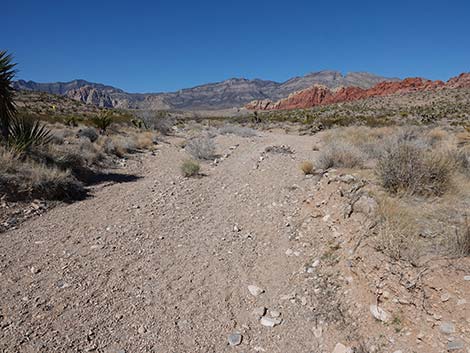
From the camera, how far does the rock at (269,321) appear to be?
Answer: 10.5ft

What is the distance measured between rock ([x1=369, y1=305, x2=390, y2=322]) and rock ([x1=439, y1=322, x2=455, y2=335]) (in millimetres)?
428

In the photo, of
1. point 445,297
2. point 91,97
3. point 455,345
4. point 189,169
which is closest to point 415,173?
Answer: point 445,297

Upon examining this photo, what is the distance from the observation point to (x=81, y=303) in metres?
3.46

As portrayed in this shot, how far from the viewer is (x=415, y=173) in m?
4.95

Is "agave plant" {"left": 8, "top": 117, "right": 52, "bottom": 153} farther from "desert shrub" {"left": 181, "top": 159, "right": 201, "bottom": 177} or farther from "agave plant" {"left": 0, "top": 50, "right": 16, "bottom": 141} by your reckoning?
"desert shrub" {"left": 181, "top": 159, "right": 201, "bottom": 177}

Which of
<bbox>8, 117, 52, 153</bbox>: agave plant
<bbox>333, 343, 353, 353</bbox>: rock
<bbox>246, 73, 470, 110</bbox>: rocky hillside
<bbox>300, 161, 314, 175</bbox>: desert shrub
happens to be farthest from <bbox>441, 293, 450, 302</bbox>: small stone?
<bbox>246, 73, 470, 110</bbox>: rocky hillside

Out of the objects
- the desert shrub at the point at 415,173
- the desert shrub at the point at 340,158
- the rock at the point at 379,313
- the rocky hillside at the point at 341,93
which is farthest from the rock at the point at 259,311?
the rocky hillside at the point at 341,93

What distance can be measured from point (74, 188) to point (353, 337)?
6697 mm

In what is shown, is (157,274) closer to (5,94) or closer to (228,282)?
(228,282)

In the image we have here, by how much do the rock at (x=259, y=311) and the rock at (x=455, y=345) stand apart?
1674mm

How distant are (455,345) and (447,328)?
156 millimetres

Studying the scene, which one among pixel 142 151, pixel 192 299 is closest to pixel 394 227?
pixel 192 299

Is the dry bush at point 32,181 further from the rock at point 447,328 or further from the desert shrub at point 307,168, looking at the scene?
the rock at point 447,328

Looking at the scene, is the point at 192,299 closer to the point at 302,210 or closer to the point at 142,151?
the point at 302,210
